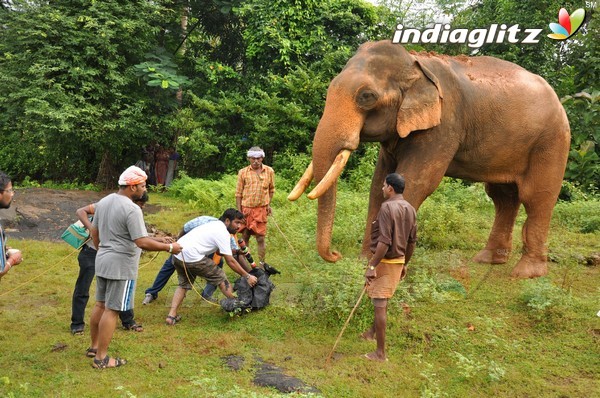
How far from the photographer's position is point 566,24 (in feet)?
48.7

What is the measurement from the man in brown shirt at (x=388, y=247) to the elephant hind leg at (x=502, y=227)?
3424 mm

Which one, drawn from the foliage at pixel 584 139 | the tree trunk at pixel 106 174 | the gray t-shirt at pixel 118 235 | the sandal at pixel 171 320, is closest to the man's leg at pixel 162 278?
the sandal at pixel 171 320

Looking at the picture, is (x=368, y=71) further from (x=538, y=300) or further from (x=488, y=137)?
(x=538, y=300)

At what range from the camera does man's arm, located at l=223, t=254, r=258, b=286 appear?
5926 mm

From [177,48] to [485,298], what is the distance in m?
14.4

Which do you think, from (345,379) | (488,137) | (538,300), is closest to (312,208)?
(488,137)

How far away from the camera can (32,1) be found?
1564 cm

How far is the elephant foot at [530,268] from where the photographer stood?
748 cm

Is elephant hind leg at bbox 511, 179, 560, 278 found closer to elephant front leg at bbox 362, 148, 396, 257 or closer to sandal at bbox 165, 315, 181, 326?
elephant front leg at bbox 362, 148, 396, 257

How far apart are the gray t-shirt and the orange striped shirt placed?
2.93m

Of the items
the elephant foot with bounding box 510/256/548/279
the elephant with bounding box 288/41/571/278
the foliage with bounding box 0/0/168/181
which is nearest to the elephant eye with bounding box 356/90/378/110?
the elephant with bounding box 288/41/571/278

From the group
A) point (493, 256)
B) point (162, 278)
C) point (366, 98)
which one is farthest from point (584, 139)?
point (162, 278)

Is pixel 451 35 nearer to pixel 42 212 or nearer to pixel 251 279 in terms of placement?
pixel 251 279

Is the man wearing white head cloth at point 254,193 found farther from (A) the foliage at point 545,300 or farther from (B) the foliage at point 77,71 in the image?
(B) the foliage at point 77,71
